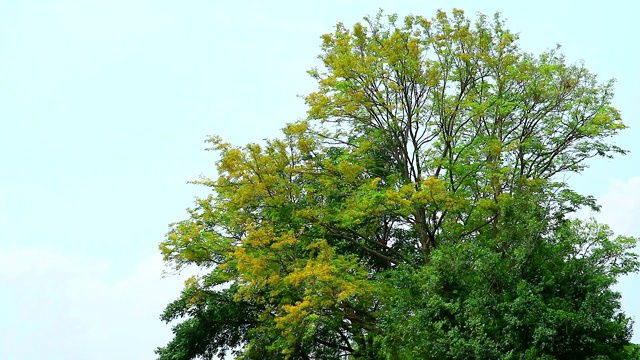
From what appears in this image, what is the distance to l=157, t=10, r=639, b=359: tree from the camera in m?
18.9

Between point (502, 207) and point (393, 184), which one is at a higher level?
point (393, 184)

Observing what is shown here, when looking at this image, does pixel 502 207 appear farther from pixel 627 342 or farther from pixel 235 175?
pixel 235 175

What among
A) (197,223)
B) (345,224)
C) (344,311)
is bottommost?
(344,311)

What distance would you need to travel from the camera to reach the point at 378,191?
2067 centimetres

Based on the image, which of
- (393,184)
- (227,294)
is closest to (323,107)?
(393,184)

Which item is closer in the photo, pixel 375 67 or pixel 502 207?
pixel 502 207

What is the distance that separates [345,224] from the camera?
20.8 m

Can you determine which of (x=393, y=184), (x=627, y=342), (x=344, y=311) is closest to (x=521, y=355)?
(x=627, y=342)

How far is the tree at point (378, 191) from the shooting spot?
18922 millimetres

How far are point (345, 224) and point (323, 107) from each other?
3.92 metres

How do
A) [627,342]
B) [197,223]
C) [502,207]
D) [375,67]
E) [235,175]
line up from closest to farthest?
[627,342], [502,207], [235,175], [375,67], [197,223]

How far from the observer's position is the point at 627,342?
15.6 m

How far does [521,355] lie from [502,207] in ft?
13.1

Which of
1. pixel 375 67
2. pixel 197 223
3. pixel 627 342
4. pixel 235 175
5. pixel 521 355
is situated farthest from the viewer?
pixel 197 223
